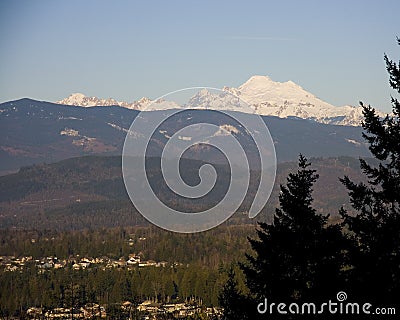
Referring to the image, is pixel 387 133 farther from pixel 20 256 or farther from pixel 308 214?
pixel 20 256

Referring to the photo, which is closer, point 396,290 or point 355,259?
point 396,290

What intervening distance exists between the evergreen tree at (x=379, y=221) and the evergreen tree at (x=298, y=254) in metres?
0.48

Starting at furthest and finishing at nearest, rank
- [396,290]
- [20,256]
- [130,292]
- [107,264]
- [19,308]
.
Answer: [20,256] → [107,264] → [130,292] → [19,308] → [396,290]

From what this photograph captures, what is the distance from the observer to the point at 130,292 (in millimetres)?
67812

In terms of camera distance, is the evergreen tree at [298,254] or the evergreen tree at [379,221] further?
the evergreen tree at [298,254]

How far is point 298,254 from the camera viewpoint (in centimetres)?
1290

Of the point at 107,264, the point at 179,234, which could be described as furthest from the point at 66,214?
the point at 107,264

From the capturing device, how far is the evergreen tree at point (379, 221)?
1155 cm

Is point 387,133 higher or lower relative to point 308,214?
higher

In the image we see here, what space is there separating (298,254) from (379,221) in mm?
1847

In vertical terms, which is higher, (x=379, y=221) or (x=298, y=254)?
(x=379, y=221)

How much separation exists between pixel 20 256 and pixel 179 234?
29.1 m

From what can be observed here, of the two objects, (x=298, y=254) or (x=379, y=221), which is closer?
(x=379, y=221)

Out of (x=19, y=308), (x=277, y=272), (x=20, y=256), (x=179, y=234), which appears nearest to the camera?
(x=277, y=272)
